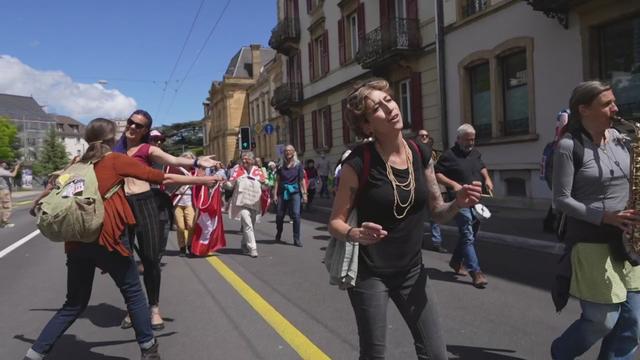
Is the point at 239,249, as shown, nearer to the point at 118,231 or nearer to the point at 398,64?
the point at 118,231

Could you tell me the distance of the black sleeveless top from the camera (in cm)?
259

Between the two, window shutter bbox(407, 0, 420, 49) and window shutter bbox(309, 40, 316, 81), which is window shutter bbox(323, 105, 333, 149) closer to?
window shutter bbox(309, 40, 316, 81)

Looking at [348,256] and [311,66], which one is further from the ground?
[311,66]

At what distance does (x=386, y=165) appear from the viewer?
2629 mm

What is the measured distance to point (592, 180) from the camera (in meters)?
2.91

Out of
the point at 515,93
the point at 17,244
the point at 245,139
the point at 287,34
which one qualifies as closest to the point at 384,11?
the point at 515,93

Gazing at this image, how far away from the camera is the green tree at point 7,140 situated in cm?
7738

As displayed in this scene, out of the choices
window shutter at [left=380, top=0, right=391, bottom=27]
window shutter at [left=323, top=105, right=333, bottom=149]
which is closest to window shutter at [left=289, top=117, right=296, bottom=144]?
window shutter at [left=323, top=105, right=333, bottom=149]

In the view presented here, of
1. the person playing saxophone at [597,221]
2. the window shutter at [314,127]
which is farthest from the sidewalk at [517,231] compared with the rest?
the window shutter at [314,127]

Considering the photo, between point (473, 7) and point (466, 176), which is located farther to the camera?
point (473, 7)

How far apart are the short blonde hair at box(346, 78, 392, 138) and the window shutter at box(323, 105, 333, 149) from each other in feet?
79.4

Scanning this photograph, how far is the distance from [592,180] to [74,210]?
9.69ft

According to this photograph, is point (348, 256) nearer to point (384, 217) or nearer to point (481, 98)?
point (384, 217)

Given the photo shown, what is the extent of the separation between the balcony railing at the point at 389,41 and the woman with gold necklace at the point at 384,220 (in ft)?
54.2
